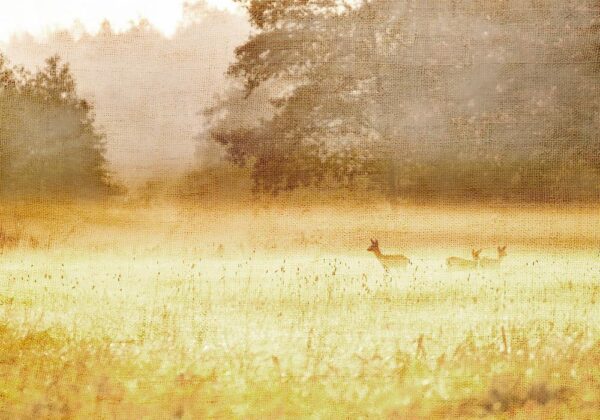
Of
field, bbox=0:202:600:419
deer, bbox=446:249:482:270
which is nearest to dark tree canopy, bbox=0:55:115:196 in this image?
field, bbox=0:202:600:419

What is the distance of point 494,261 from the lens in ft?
27.5

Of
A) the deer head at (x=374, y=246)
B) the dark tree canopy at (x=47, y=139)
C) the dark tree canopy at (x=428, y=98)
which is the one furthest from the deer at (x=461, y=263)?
the dark tree canopy at (x=47, y=139)

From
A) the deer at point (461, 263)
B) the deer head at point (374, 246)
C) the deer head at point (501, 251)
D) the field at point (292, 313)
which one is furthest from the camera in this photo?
the deer head at point (501, 251)

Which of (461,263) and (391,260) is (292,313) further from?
(461,263)

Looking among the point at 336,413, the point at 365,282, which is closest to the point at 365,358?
the point at 336,413

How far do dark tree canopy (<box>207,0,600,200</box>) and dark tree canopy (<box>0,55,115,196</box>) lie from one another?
1.53 meters

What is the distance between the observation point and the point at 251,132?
9227mm

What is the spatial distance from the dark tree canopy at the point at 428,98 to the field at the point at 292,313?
51 cm

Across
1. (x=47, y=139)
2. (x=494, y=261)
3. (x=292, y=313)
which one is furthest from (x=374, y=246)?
(x=47, y=139)

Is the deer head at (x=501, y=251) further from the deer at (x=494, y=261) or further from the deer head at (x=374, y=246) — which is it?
the deer head at (x=374, y=246)

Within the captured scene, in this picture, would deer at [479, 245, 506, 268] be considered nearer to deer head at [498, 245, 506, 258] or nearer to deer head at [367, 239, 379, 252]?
deer head at [498, 245, 506, 258]

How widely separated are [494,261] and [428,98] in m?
2.23

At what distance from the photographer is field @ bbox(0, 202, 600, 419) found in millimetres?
4492

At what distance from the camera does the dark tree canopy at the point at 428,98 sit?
29.1 ft
